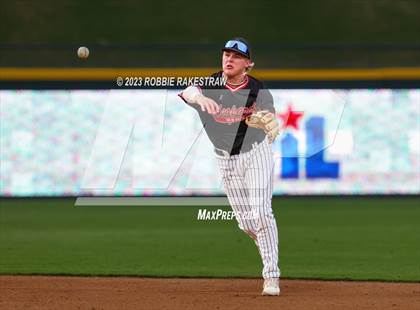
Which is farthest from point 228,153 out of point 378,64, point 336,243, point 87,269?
point 378,64

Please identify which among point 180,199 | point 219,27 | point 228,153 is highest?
point 219,27

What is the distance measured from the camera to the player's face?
6.94 meters

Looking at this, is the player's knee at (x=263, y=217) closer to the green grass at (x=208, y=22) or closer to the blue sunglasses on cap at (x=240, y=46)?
the blue sunglasses on cap at (x=240, y=46)

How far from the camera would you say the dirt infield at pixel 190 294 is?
6.71 metres

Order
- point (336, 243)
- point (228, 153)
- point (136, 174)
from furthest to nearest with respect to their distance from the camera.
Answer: point (136, 174)
point (336, 243)
point (228, 153)

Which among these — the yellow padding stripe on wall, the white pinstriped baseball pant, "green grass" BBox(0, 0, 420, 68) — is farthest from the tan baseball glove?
"green grass" BBox(0, 0, 420, 68)

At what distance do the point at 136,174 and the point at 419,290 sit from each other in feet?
29.4

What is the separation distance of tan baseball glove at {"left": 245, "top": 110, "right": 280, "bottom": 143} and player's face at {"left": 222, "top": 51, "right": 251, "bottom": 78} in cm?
34

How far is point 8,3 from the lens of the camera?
A: 20234 mm

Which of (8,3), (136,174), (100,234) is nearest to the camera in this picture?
(100,234)

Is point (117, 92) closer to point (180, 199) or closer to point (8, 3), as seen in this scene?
point (180, 199)

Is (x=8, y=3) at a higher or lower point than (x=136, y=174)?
higher

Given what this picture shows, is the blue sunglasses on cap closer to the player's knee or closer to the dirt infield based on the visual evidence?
the player's knee

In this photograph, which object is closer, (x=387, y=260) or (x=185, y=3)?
(x=387, y=260)
